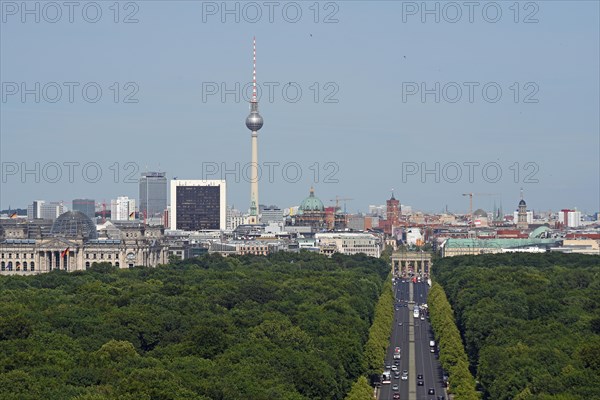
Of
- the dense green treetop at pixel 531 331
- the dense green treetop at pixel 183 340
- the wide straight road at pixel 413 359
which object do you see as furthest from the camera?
the wide straight road at pixel 413 359

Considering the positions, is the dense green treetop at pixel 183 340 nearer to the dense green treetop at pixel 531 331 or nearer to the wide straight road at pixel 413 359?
the wide straight road at pixel 413 359

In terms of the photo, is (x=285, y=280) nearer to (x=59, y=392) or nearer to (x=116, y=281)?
(x=116, y=281)

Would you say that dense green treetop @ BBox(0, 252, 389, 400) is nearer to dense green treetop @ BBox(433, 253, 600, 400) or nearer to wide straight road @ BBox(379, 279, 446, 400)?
wide straight road @ BBox(379, 279, 446, 400)

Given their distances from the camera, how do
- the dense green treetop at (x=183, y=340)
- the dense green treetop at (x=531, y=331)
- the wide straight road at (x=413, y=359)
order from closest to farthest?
1. the dense green treetop at (x=183, y=340)
2. the dense green treetop at (x=531, y=331)
3. the wide straight road at (x=413, y=359)

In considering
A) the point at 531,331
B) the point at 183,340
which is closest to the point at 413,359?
the point at 531,331

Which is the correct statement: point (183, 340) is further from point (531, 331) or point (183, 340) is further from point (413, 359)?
point (413, 359)

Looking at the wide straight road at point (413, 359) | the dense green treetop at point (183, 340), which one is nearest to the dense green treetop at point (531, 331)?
the wide straight road at point (413, 359)

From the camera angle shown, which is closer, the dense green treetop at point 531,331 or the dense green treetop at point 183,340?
the dense green treetop at point 183,340

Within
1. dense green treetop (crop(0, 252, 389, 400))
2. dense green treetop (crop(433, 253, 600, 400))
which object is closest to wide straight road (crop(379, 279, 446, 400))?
dense green treetop (crop(433, 253, 600, 400))

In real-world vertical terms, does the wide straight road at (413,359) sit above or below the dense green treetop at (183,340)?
below
